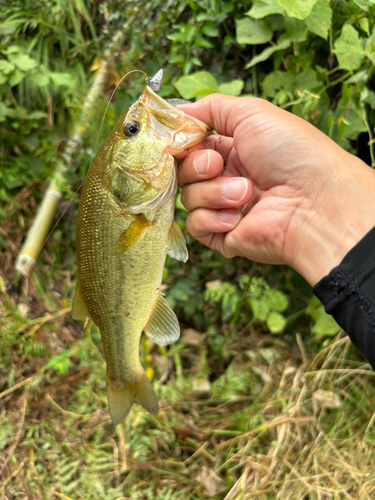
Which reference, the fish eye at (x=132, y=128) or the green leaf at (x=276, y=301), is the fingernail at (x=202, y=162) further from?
the green leaf at (x=276, y=301)

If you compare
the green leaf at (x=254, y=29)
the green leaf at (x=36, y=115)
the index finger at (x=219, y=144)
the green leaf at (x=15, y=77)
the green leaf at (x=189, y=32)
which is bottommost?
the green leaf at (x=36, y=115)

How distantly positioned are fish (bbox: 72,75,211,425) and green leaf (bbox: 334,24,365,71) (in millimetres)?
853

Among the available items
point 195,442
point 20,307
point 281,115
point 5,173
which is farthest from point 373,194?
point 5,173

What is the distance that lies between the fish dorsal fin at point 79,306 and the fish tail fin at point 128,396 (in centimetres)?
36

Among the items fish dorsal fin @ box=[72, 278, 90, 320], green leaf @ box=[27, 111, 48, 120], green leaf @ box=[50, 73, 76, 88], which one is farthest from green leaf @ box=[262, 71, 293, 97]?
green leaf @ box=[27, 111, 48, 120]

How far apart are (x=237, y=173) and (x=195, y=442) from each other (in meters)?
1.78

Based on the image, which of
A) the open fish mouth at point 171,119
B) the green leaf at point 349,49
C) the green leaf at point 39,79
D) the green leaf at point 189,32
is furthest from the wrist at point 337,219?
the green leaf at point 39,79

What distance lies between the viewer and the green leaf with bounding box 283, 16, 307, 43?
1.82m

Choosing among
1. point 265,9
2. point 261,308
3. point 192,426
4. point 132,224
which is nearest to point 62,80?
point 265,9

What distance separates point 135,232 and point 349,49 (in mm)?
1370

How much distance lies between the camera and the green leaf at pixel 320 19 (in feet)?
5.50

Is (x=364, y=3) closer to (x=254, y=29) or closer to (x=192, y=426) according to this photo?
(x=254, y=29)

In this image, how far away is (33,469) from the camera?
2277 millimetres

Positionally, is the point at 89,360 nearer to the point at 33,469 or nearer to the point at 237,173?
the point at 33,469
